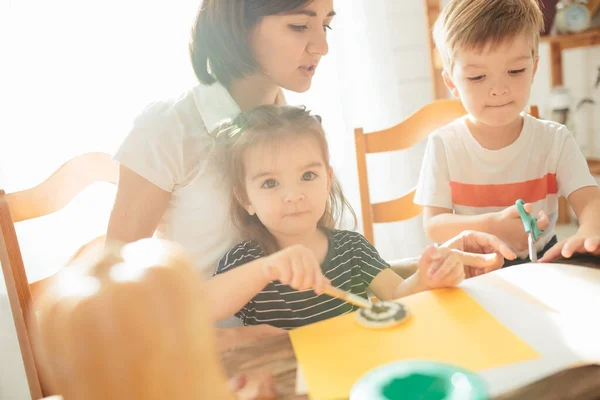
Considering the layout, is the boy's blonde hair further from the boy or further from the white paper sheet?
the white paper sheet

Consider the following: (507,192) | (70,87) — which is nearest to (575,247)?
(507,192)

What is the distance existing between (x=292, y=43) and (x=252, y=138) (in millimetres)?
148

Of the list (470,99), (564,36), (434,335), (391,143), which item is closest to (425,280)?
(434,335)

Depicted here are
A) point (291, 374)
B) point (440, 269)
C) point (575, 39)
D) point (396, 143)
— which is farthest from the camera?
point (575, 39)

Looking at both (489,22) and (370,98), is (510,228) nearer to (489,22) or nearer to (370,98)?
(489,22)

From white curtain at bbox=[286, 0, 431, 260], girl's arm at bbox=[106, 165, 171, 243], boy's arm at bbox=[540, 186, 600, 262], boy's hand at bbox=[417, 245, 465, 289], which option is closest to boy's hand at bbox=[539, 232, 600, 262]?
boy's arm at bbox=[540, 186, 600, 262]

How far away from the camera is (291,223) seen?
0.65m

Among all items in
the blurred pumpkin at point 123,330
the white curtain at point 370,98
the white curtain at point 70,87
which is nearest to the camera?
the blurred pumpkin at point 123,330

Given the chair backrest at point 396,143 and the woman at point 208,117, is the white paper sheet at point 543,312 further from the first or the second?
the chair backrest at point 396,143

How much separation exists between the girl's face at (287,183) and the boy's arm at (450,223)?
310mm

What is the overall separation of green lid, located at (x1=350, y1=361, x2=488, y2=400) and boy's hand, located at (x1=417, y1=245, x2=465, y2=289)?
285 millimetres

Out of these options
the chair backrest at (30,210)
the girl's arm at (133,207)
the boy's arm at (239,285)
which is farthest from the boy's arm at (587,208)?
the chair backrest at (30,210)

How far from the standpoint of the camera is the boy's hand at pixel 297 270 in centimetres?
42

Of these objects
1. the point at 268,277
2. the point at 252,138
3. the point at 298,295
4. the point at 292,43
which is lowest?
the point at 298,295
